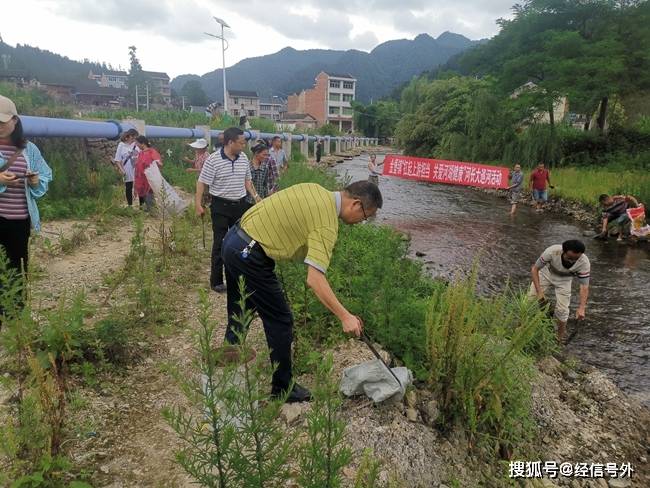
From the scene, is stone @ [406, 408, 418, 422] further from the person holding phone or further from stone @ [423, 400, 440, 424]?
the person holding phone

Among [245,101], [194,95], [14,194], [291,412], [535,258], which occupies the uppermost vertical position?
[194,95]

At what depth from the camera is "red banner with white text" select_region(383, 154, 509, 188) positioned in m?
16.8

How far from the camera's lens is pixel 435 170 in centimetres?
1698

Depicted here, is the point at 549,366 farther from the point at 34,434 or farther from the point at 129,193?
the point at 129,193

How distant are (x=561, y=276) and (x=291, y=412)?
398 centimetres

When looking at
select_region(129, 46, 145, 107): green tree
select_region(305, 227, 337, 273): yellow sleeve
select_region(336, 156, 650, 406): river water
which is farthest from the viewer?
select_region(129, 46, 145, 107): green tree

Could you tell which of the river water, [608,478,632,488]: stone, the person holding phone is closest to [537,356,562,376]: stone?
the river water

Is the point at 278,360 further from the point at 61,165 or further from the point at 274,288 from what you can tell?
the point at 61,165

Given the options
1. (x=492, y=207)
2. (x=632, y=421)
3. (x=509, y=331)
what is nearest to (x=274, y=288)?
(x=509, y=331)

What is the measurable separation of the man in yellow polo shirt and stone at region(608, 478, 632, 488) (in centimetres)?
245

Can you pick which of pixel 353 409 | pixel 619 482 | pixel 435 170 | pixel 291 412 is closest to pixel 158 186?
pixel 291 412

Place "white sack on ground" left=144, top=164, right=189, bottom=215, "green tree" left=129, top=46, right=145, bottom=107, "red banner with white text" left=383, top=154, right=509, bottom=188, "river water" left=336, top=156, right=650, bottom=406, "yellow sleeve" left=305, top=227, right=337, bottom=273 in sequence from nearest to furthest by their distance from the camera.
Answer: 1. "yellow sleeve" left=305, top=227, right=337, bottom=273
2. "river water" left=336, top=156, right=650, bottom=406
3. "white sack on ground" left=144, top=164, right=189, bottom=215
4. "red banner with white text" left=383, top=154, right=509, bottom=188
5. "green tree" left=129, top=46, right=145, bottom=107

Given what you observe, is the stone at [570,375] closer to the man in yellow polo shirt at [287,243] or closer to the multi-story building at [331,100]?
the man in yellow polo shirt at [287,243]

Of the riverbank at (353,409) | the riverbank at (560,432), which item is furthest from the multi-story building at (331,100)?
the riverbank at (560,432)
